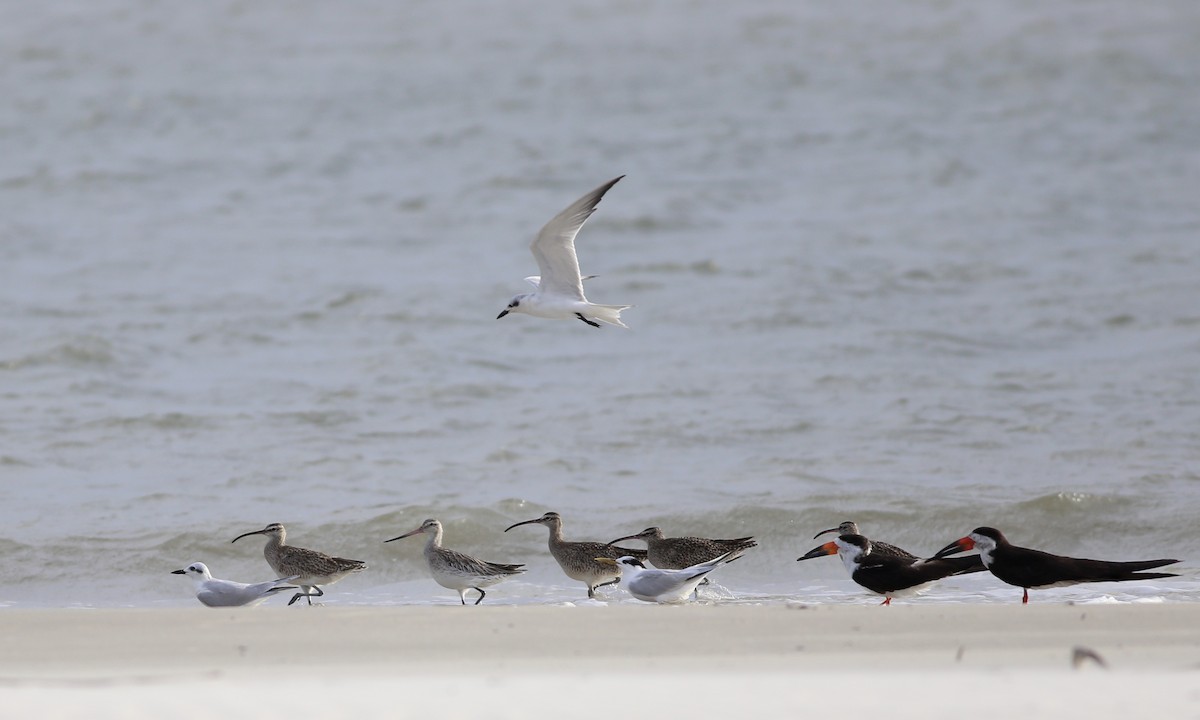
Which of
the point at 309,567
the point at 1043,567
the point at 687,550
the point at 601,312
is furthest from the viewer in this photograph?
the point at 601,312

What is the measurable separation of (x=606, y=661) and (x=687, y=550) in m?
3.37

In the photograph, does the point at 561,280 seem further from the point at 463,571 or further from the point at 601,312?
the point at 463,571

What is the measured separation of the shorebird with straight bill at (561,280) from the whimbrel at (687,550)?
159 centimetres

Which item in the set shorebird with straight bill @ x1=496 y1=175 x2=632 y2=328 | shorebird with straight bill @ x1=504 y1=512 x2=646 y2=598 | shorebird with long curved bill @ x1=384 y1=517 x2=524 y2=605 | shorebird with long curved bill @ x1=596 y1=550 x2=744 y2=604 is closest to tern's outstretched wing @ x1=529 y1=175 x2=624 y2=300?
shorebird with straight bill @ x1=496 y1=175 x2=632 y2=328

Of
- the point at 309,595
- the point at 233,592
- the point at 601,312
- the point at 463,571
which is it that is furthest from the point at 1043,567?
the point at 233,592

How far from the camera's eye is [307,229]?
69.0ft

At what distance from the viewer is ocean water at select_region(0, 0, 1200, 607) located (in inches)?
434

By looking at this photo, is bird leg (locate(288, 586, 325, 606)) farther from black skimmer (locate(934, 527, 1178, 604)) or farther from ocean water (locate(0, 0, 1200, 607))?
black skimmer (locate(934, 527, 1178, 604))

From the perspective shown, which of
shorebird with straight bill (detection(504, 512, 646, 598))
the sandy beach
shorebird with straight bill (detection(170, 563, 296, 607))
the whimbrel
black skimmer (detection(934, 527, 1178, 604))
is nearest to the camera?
the sandy beach

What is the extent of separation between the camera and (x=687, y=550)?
9.50 metres

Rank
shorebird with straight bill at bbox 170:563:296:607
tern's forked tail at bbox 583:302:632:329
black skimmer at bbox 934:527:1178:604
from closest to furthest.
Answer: black skimmer at bbox 934:527:1178:604 → shorebird with straight bill at bbox 170:563:296:607 → tern's forked tail at bbox 583:302:632:329

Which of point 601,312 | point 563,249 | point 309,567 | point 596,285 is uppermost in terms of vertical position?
point 563,249

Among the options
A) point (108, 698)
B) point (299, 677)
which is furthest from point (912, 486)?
point (108, 698)

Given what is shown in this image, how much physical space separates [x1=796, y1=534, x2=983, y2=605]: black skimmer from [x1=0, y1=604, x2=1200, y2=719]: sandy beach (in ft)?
2.10
